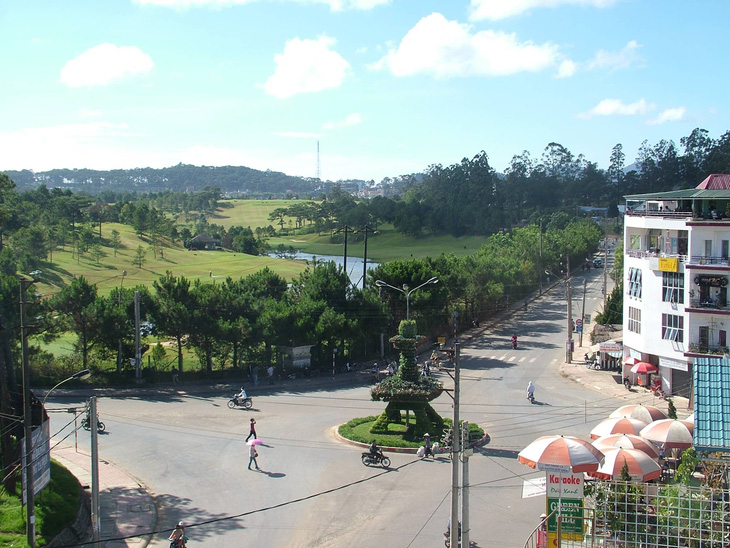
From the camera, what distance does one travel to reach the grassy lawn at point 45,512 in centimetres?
1697

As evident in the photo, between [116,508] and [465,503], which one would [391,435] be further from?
[465,503]

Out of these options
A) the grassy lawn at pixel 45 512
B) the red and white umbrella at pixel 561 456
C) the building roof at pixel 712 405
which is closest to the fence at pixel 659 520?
the building roof at pixel 712 405

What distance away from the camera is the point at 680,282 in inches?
1346

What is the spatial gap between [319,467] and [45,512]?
341 inches

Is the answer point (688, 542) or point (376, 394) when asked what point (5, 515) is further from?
point (688, 542)

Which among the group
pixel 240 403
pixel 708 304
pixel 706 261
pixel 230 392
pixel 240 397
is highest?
pixel 706 261

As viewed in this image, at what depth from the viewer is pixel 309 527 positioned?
19.0m

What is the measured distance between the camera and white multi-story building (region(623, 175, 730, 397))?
108 ft

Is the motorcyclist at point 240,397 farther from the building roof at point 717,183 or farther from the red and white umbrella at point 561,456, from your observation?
the building roof at point 717,183

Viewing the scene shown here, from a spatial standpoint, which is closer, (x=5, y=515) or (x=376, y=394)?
(x=5, y=515)

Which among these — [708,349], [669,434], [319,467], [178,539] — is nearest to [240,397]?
[319,467]

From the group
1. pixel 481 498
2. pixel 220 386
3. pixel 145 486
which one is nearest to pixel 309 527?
pixel 481 498

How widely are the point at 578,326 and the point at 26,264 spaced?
50980mm

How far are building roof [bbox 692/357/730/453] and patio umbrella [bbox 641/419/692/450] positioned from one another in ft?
24.7
